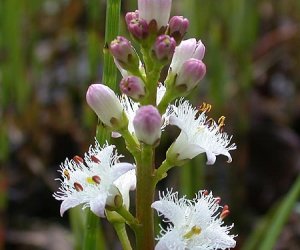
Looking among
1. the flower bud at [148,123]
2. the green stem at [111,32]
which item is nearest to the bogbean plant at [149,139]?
the flower bud at [148,123]

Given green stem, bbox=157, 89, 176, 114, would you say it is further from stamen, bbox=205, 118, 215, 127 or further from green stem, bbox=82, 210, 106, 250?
green stem, bbox=82, 210, 106, 250

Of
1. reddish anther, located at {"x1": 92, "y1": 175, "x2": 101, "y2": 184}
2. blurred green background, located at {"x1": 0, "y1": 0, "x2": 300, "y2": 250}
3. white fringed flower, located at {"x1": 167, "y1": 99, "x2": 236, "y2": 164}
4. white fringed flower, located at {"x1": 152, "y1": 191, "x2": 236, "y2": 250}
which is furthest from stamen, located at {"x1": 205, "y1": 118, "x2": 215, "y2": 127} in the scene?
blurred green background, located at {"x1": 0, "y1": 0, "x2": 300, "y2": 250}

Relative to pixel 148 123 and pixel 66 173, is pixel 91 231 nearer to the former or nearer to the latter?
pixel 66 173

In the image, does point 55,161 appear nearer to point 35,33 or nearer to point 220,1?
point 35,33

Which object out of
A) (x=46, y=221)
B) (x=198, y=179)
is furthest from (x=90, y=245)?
(x=46, y=221)

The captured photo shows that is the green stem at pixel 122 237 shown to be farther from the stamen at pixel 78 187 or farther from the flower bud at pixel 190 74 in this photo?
the flower bud at pixel 190 74

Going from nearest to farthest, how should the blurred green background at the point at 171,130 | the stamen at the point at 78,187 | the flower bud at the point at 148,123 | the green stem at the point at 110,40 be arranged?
1. the flower bud at the point at 148,123
2. the stamen at the point at 78,187
3. the green stem at the point at 110,40
4. the blurred green background at the point at 171,130
